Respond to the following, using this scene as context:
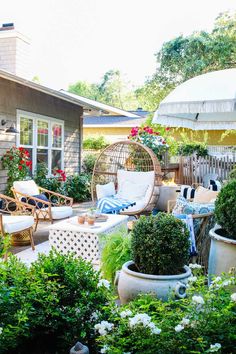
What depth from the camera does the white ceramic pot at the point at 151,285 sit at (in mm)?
2418

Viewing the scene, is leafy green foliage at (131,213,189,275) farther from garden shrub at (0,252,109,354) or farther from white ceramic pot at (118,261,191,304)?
garden shrub at (0,252,109,354)

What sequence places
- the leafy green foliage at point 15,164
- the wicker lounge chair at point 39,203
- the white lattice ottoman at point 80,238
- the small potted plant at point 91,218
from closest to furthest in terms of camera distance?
the white lattice ottoman at point 80,238 < the small potted plant at point 91,218 < the wicker lounge chair at point 39,203 < the leafy green foliage at point 15,164

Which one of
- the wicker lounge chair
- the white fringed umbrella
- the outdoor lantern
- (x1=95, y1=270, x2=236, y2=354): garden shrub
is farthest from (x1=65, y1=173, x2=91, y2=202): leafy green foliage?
(x1=95, y1=270, x2=236, y2=354): garden shrub

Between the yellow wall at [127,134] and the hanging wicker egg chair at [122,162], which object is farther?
the yellow wall at [127,134]

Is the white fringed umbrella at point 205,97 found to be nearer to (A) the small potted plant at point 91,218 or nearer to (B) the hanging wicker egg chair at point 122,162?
(A) the small potted plant at point 91,218

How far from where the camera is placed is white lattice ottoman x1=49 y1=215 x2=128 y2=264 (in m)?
4.54

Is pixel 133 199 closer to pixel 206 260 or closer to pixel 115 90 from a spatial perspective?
pixel 206 260

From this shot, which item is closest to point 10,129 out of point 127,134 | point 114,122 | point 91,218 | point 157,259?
point 91,218

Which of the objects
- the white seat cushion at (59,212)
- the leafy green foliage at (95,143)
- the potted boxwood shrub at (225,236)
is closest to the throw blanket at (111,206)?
the white seat cushion at (59,212)

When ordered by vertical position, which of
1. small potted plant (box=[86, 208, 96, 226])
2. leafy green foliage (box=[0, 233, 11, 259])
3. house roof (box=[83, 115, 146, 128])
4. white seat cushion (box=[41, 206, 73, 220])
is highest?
house roof (box=[83, 115, 146, 128])

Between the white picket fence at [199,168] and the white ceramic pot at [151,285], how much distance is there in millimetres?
8942

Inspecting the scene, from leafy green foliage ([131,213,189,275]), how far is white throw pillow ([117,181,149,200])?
4.88 meters

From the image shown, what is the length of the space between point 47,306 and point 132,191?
19.1ft

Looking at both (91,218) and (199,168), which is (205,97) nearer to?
(91,218)
